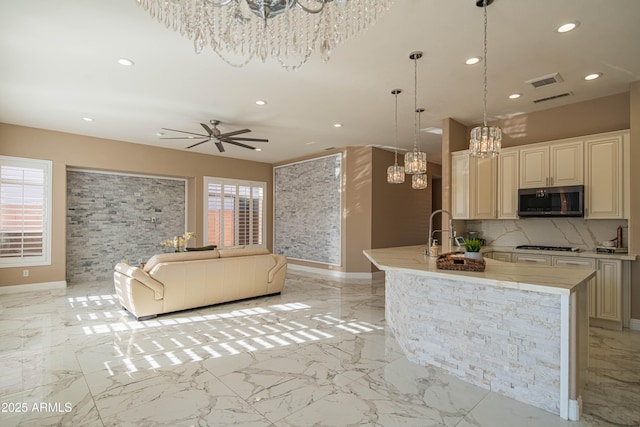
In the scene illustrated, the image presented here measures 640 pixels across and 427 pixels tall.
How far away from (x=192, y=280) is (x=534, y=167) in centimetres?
516

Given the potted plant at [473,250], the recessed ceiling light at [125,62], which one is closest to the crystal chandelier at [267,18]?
the recessed ceiling light at [125,62]

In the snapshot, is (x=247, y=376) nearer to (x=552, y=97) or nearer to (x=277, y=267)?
(x=277, y=267)

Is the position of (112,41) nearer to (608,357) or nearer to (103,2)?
(103,2)

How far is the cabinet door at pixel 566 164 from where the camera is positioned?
13.9ft

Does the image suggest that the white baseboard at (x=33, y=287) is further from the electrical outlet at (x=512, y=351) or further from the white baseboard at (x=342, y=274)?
the electrical outlet at (x=512, y=351)

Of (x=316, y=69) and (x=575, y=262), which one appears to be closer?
(x=316, y=69)

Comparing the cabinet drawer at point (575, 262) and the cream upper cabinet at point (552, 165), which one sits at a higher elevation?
the cream upper cabinet at point (552, 165)

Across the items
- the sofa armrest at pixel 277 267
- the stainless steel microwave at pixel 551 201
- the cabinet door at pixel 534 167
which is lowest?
the sofa armrest at pixel 277 267

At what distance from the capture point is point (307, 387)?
Result: 99.8 inches

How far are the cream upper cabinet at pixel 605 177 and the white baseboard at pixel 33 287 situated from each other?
28.9ft

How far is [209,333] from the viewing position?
12.3ft

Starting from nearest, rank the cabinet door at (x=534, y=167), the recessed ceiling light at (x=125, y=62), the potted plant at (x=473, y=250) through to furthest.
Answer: the potted plant at (x=473, y=250) → the recessed ceiling light at (x=125, y=62) → the cabinet door at (x=534, y=167)

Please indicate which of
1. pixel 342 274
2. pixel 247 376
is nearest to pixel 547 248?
pixel 342 274

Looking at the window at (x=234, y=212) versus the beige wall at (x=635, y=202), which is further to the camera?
the window at (x=234, y=212)
